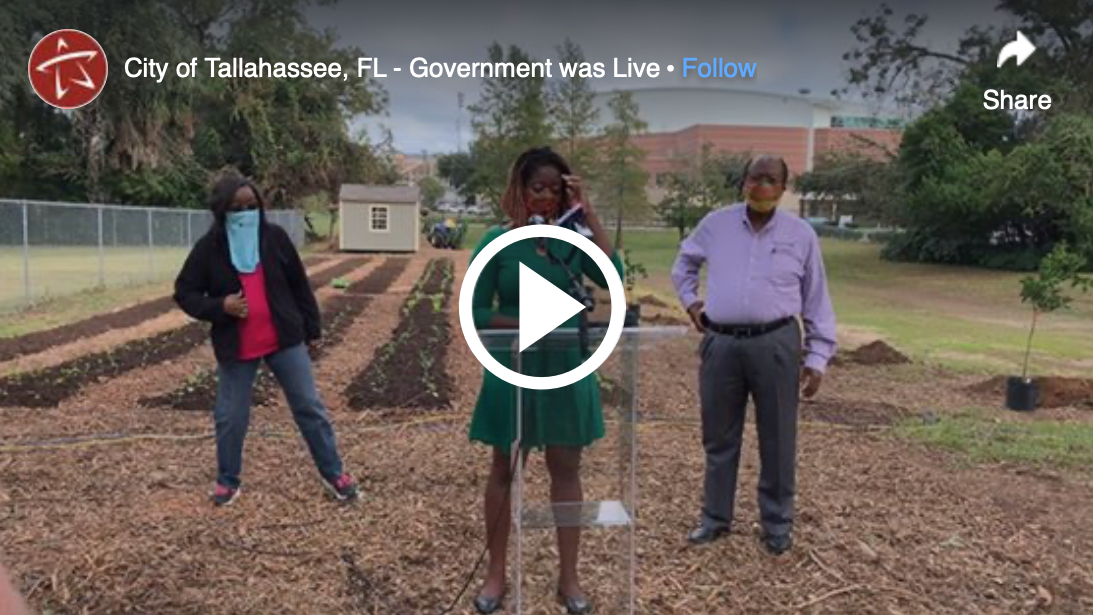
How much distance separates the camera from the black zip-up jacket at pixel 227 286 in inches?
165

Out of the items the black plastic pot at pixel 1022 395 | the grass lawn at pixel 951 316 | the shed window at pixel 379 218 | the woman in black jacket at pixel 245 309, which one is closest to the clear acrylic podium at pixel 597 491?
the woman in black jacket at pixel 245 309

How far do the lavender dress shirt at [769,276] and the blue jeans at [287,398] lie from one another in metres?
1.98

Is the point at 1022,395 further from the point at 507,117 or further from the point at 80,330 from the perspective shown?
the point at 507,117

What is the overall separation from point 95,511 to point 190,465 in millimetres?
841

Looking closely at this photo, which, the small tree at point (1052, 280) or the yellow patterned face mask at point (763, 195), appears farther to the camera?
the small tree at point (1052, 280)

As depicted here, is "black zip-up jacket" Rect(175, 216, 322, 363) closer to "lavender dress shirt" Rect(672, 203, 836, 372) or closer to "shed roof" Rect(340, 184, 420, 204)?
"lavender dress shirt" Rect(672, 203, 836, 372)

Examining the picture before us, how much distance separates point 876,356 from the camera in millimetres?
10703

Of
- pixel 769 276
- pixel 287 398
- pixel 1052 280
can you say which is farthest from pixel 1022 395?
pixel 287 398

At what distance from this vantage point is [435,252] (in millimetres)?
38188

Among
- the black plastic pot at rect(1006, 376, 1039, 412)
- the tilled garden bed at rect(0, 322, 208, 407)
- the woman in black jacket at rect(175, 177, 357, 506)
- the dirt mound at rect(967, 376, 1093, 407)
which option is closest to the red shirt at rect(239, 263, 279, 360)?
the woman in black jacket at rect(175, 177, 357, 506)

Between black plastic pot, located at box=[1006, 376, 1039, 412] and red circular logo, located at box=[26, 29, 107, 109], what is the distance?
83.9 feet

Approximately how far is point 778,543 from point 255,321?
2605 millimetres

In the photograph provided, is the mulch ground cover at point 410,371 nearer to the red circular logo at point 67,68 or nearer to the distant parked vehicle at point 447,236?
the red circular logo at point 67,68

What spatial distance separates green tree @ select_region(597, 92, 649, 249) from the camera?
39.6m
